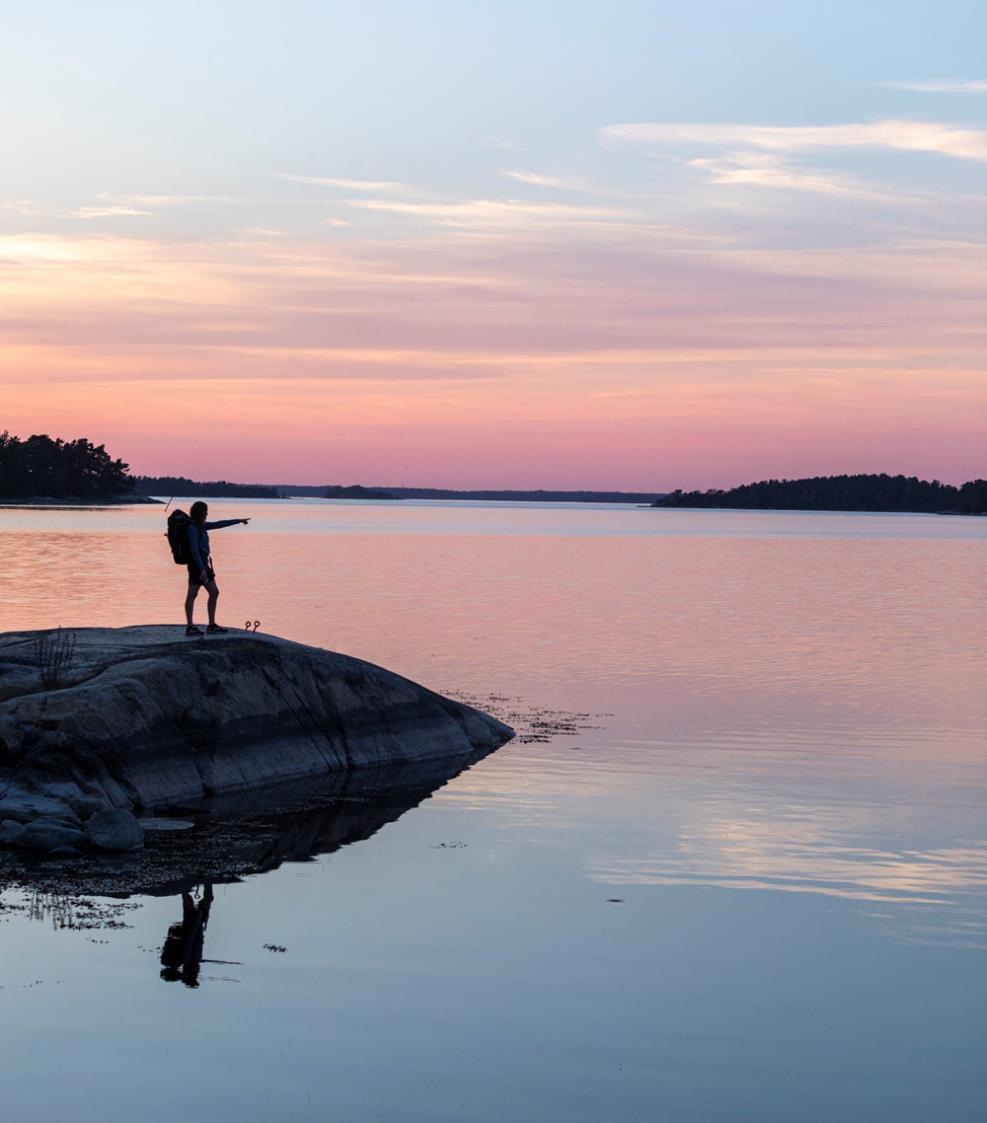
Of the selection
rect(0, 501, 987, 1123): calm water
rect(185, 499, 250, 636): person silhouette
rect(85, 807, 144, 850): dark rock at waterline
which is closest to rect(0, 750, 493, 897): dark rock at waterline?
rect(85, 807, 144, 850): dark rock at waterline

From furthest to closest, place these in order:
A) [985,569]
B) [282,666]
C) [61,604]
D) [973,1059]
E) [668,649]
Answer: [985,569] < [61,604] < [668,649] < [282,666] < [973,1059]

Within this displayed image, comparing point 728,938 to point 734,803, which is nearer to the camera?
point 728,938

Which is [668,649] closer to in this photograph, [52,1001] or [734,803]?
[734,803]

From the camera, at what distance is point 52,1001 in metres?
13.0

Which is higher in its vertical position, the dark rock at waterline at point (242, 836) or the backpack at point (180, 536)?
the backpack at point (180, 536)

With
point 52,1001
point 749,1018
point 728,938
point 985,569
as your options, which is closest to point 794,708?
point 728,938

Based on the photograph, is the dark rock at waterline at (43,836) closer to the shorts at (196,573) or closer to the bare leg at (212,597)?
the shorts at (196,573)

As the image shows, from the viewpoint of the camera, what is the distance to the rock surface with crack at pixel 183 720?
20.2m

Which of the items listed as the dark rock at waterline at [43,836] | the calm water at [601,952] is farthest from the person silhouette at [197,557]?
the dark rock at waterline at [43,836]

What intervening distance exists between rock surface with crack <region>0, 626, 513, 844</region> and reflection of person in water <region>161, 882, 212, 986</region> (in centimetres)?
309

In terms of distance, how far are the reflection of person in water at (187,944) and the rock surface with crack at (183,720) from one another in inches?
122

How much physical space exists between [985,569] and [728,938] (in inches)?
3808

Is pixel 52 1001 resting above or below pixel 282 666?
below

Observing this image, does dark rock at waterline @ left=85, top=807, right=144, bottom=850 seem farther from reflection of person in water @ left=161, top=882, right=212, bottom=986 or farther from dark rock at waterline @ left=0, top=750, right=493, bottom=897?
reflection of person in water @ left=161, top=882, right=212, bottom=986
